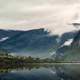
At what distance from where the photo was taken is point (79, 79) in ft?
258
